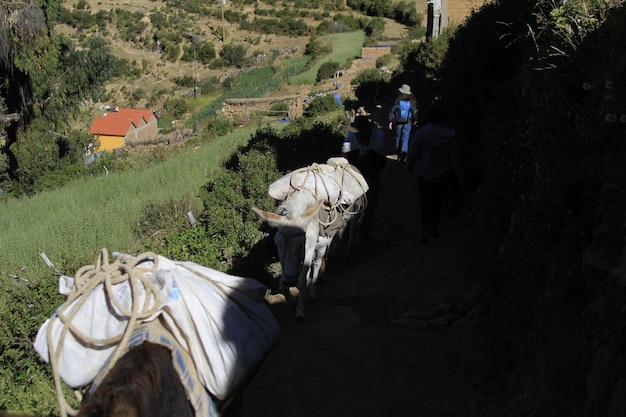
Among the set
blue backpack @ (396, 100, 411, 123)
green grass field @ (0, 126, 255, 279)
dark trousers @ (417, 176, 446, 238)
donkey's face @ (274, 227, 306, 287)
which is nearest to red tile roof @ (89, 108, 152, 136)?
green grass field @ (0, 126, 255, 279)

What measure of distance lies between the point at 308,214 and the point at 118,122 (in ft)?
134

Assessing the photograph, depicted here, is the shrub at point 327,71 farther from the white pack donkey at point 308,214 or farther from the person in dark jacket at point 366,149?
the white pack donkey at point 308,214

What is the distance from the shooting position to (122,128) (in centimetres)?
4444

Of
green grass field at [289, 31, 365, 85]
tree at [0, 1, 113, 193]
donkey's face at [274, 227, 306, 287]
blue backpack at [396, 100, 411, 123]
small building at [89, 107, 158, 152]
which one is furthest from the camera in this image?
green grass field at [289, 31, 365, 85]

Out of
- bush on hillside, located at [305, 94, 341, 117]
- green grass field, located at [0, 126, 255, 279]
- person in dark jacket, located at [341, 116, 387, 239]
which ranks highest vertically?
person in dark jacket, located at [341, 116, 387, 239]

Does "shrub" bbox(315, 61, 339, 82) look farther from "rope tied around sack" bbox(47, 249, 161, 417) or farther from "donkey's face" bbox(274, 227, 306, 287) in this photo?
"rope tied around sack" bbox(47, 249, 161, 417)

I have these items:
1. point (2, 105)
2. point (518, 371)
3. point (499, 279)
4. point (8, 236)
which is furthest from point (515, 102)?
point (2, 105)

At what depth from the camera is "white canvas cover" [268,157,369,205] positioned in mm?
7852

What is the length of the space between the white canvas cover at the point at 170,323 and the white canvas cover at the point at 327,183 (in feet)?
12.2

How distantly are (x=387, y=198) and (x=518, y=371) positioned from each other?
8.28m

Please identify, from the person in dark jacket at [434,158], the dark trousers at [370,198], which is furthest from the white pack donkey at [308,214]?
the dark trousers at [370,198]

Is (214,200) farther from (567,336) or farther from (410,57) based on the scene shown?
(410,57)

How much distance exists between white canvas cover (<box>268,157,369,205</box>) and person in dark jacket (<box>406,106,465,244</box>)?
32.2 inches

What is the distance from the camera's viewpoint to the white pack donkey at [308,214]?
7.10 meters
